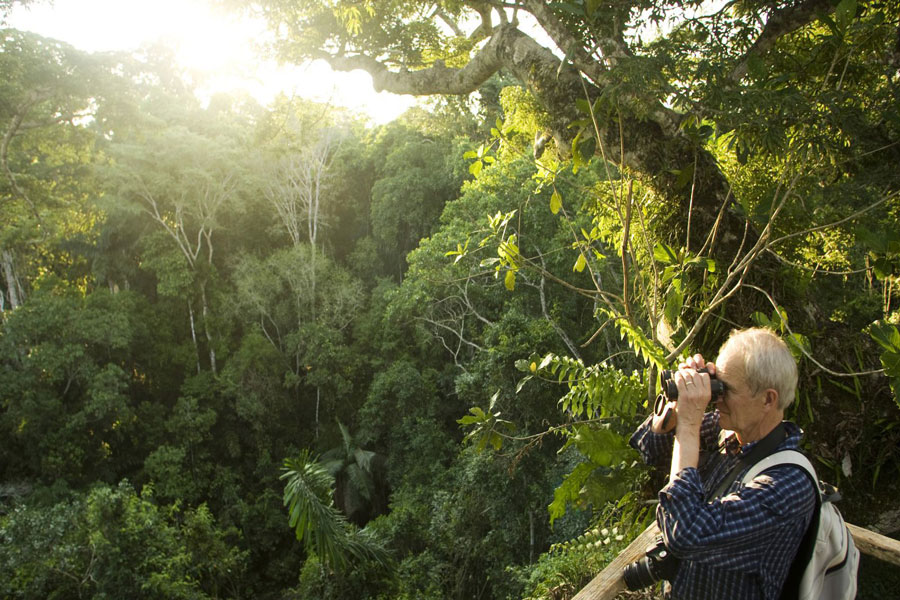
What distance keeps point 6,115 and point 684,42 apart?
898cm

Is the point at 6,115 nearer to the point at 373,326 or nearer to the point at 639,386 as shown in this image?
the point at 373,326

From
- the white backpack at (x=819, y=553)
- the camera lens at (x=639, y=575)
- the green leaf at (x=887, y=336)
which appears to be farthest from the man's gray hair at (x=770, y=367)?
the green leaf at (x=887, y=336)

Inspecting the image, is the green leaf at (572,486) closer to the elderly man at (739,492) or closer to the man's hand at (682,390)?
the man's hand at (682,390)

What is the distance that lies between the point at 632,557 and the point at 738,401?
63cm

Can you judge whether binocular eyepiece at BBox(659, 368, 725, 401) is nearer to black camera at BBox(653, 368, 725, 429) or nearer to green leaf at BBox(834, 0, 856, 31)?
black camera at BBox(653, 368, 725, 429)

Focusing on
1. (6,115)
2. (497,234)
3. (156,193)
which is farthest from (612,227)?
(156,193)

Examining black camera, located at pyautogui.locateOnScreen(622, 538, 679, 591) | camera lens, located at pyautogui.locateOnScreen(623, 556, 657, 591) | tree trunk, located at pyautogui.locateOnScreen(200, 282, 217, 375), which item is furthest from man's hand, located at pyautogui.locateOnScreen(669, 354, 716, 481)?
tree trunk, located at pyautogui.locateOnScreen(200, 282, 217, 375)

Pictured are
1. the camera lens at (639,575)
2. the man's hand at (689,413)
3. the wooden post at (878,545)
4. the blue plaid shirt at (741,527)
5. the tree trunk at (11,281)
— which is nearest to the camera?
the blue plaid shirt at (741,527)

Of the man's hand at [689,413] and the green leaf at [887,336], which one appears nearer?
the man's hand at [689,413]

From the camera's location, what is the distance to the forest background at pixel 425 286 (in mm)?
1973

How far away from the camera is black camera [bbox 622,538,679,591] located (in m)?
1.16

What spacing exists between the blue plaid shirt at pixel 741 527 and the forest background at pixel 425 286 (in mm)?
705

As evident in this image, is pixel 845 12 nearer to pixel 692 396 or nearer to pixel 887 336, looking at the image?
pixel 887 336

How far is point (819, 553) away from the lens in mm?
1029
